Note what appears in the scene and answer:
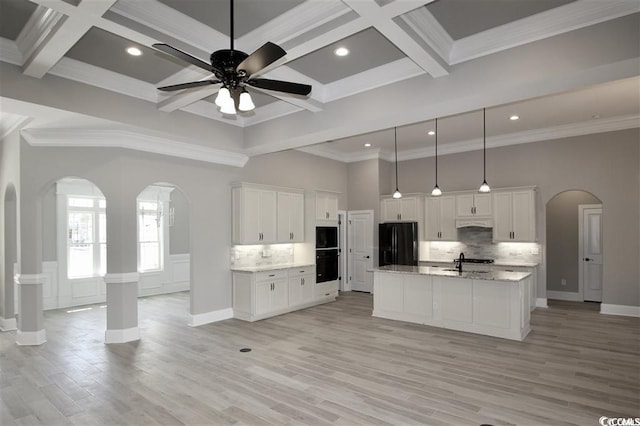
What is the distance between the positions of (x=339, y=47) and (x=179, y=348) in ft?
14.5

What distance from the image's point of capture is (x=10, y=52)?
3967 mm

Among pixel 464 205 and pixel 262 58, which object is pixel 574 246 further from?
pixel 262 58

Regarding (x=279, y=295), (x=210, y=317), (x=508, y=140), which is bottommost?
(x=210, y=317)

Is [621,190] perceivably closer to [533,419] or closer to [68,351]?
[533,419]

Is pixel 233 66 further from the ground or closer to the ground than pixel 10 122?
closer to the ground

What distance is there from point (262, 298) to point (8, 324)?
4115 millimetres

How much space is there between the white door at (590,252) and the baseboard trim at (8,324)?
1103 cm

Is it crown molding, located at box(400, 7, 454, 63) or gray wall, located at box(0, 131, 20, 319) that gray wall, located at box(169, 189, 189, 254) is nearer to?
gray wall, located at box(0, 131, 20, 319)

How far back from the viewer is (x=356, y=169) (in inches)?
383

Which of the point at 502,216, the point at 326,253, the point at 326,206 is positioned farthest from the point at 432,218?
the point at 326,253

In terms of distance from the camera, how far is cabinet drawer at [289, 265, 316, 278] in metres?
7.33

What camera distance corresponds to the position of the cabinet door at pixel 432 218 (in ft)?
28.1

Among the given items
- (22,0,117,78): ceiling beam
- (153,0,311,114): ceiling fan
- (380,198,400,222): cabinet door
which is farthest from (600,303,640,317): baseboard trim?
(22,0,117,78): ceiling beam

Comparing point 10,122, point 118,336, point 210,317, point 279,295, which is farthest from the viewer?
point 279,295
